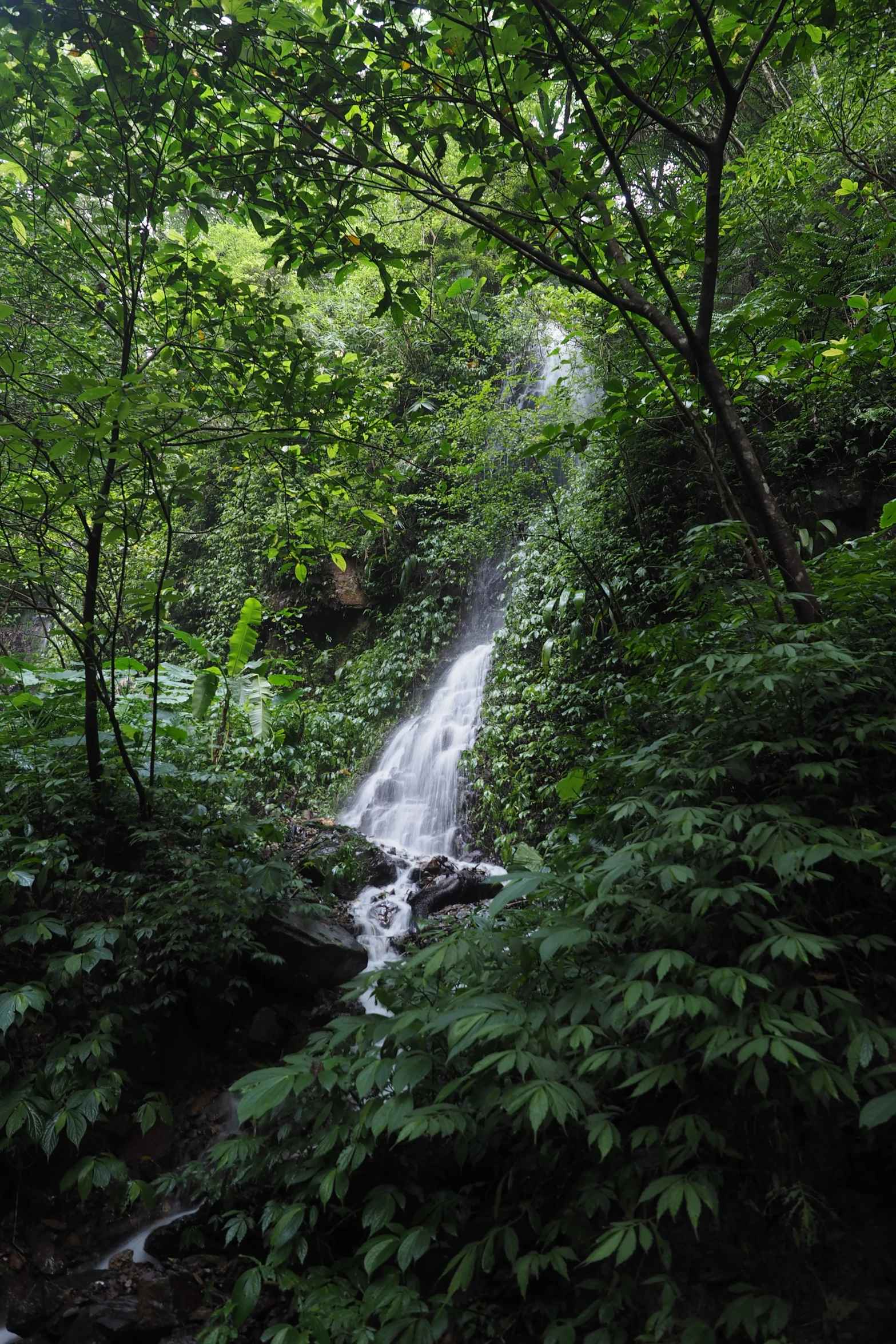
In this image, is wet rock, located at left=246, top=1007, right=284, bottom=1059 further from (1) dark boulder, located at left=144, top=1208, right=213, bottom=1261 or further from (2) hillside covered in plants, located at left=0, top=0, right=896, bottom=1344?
(1) dark boulder, located at left=144, top=1208, right=213, bottom=1261

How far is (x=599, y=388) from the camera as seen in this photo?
8516mm

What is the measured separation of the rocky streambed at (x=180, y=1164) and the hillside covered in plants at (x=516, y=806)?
2 centimetres

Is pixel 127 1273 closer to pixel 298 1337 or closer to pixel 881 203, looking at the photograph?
pixel 298 1337

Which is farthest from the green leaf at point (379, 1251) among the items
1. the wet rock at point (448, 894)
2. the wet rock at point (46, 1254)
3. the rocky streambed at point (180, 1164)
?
the wet rock at point (448, 894)

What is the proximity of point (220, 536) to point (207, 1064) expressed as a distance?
466 inches

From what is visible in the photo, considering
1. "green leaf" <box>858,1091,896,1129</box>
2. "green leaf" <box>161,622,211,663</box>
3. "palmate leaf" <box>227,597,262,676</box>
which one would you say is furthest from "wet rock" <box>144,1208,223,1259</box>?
"palmate leaf" <box>227,597,262,676</box>

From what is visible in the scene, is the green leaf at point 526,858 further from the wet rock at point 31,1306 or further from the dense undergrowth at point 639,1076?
the wet rock at point 31,1306

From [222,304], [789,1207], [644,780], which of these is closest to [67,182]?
[222,304]

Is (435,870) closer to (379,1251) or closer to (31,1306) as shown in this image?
(31,1306)

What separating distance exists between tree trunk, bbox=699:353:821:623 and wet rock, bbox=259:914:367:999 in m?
3.87

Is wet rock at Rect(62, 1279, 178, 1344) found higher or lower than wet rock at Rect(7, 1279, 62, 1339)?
higher

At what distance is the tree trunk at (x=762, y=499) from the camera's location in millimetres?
2832

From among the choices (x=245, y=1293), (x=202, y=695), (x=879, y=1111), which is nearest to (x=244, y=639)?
(x=202, y=695)

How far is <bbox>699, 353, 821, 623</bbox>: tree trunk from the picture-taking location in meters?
2.83
